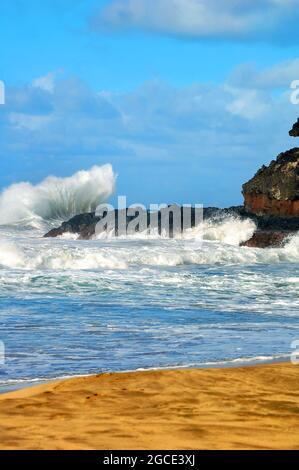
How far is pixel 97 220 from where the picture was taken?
33719mm

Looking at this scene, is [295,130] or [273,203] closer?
[273,203]

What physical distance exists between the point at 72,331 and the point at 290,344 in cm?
248

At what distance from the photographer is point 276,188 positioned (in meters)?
27.2

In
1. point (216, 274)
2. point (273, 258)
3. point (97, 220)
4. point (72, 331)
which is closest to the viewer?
point (72, 331)

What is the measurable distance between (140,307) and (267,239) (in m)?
15.4

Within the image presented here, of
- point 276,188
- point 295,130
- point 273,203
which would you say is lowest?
point 273,203

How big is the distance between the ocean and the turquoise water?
14 mm

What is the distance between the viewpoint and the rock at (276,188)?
88.5 ft

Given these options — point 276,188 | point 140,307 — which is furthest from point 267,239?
point 140,307

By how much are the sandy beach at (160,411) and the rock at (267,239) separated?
63.0 ft

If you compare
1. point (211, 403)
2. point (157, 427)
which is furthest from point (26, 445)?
point (211, 403)

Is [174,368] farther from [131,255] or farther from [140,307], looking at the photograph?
[131,255]

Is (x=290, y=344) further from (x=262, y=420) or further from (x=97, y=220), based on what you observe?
(x=97, y=220)

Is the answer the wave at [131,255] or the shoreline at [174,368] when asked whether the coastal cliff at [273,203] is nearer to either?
the wave at [131,255]
